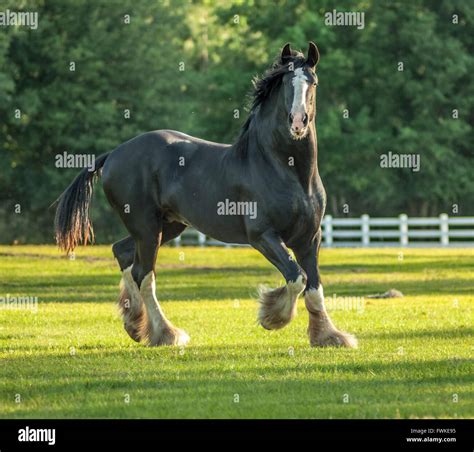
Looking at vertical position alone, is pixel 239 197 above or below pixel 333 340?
above

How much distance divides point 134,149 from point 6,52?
3369 centimetres

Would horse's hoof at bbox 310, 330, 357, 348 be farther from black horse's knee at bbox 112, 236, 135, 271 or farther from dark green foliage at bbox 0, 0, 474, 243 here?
dark green foliage at bbox 0, 0, 474, 243

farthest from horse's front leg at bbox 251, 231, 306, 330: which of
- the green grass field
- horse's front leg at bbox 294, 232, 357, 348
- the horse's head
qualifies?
the horse's head

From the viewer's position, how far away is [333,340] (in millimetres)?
11523

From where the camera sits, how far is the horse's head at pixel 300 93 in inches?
428

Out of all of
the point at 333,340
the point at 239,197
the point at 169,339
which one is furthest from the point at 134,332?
the point at 333,340

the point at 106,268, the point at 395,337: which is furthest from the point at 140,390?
the point at 106,268

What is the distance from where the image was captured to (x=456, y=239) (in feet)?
155

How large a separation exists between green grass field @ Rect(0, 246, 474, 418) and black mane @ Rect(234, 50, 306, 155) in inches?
80.3

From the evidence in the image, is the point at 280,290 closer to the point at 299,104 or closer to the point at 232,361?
the point at 232,361

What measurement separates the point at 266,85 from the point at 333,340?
99.4 inches

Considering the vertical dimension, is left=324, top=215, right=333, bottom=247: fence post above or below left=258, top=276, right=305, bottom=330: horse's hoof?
below

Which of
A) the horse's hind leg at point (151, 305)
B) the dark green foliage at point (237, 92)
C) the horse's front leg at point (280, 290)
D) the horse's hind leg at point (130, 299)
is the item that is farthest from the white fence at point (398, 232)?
the horse's front leg at point (280, 290)

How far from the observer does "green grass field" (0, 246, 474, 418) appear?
8.38 meters
